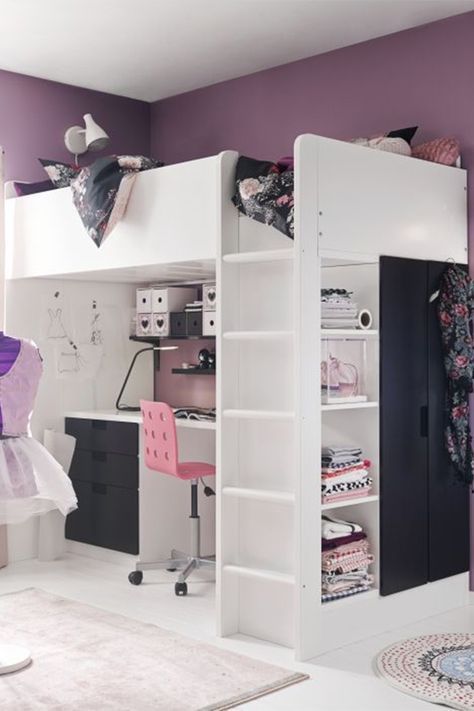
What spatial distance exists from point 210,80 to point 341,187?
7.00ft

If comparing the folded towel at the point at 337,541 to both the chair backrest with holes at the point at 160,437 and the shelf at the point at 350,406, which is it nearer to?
the shelf at the point at 350,406

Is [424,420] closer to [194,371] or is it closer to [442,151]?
[442,151]

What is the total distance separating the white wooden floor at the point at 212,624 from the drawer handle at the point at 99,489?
0.39m

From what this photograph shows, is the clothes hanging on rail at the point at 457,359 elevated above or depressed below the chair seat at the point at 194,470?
above

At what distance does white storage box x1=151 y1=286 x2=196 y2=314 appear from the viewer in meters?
5.49

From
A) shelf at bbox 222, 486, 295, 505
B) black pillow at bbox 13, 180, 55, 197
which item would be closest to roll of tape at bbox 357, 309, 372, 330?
shelf at bbox 222, 486, 295, 505

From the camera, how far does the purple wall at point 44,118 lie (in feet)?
18.1

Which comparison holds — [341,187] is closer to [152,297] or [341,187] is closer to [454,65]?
[454,65]

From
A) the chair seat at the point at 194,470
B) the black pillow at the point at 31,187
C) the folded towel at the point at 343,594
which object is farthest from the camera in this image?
the black pillow at the point at 31,187

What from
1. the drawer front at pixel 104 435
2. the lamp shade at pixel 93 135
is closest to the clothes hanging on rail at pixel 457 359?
the drawer front at pixel 104 435

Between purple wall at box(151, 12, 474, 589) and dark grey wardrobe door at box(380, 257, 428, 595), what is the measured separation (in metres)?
0.45

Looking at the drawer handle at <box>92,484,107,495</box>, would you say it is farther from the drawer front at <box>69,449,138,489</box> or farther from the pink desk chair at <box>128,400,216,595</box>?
the pink desk chair at <box>128,400,216,595</box>

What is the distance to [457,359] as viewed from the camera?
433 cm

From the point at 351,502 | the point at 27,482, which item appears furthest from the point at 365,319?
the point at 27,482
